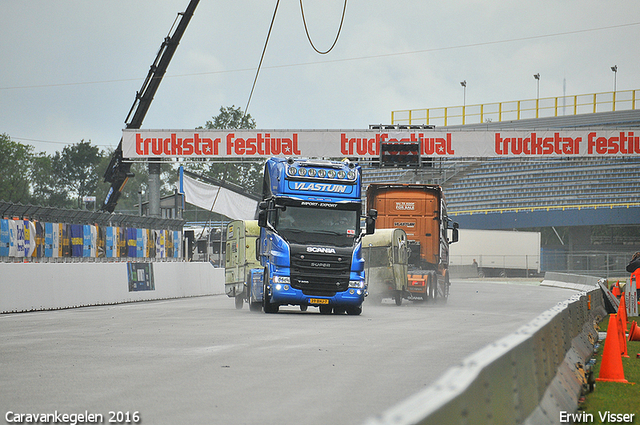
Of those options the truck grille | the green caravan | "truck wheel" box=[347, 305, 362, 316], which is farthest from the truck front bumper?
the green caravan

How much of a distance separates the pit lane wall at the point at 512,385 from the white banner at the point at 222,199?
47.0 m

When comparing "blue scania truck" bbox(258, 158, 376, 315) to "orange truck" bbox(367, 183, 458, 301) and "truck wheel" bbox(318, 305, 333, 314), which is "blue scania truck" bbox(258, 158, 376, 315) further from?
"orange truck" bbox(367, 183, 458, 301)

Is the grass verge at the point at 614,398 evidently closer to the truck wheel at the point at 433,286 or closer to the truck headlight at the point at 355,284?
the truck headlight at the point at 355,284

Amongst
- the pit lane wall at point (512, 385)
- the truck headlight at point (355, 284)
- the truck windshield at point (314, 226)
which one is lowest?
the truck headlight at point (355, 284)

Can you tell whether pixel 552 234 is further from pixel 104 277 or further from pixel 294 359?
pixel 294 359

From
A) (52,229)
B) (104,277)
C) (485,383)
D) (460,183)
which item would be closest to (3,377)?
(485,383)

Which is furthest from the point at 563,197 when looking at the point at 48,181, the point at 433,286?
the point at 48,181

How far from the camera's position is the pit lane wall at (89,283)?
2012 centimetres

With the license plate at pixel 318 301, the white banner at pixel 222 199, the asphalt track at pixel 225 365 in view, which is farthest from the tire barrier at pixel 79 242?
the white banner at pixel 222 199

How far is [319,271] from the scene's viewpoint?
65.5 feet

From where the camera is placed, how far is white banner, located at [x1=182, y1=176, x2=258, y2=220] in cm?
5566

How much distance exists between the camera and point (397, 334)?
1451cm

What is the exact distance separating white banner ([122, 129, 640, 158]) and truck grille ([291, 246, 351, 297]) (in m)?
21.4

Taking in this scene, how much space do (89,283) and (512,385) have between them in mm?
20358
